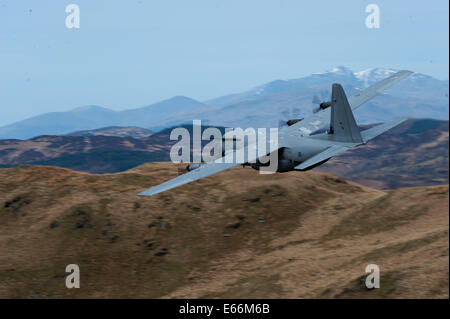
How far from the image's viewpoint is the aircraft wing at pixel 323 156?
28.7 metres

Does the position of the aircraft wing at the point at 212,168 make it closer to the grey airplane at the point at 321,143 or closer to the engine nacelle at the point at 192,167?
the grey airplane at the point at 321,143

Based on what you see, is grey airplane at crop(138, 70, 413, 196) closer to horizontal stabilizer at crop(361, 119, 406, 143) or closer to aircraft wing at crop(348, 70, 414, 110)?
horizontal stabilizer at crop(361, 119, 406, 143)

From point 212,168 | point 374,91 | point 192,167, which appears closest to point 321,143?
point 212,168

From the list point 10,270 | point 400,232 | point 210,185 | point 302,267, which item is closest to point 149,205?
point 210,185

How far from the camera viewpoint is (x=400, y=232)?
34344 mm

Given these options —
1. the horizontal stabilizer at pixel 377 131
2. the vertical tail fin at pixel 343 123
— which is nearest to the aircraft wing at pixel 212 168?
the vertical tail fin at pixel 343 123

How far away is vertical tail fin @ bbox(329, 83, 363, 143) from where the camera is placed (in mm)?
33281

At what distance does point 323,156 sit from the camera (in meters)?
30.4

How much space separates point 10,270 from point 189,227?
637 inches

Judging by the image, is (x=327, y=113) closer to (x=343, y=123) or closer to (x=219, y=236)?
(x=343, y=123)

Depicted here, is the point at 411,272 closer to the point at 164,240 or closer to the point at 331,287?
the point at 331,287

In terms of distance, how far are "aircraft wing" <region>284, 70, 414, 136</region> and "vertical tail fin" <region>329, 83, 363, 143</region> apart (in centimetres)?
540

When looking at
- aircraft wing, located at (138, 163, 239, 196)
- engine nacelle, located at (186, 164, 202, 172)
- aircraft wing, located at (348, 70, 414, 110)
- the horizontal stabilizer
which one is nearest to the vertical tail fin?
the horizontal stabilizer

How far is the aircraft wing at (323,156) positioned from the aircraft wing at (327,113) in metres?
6.94
